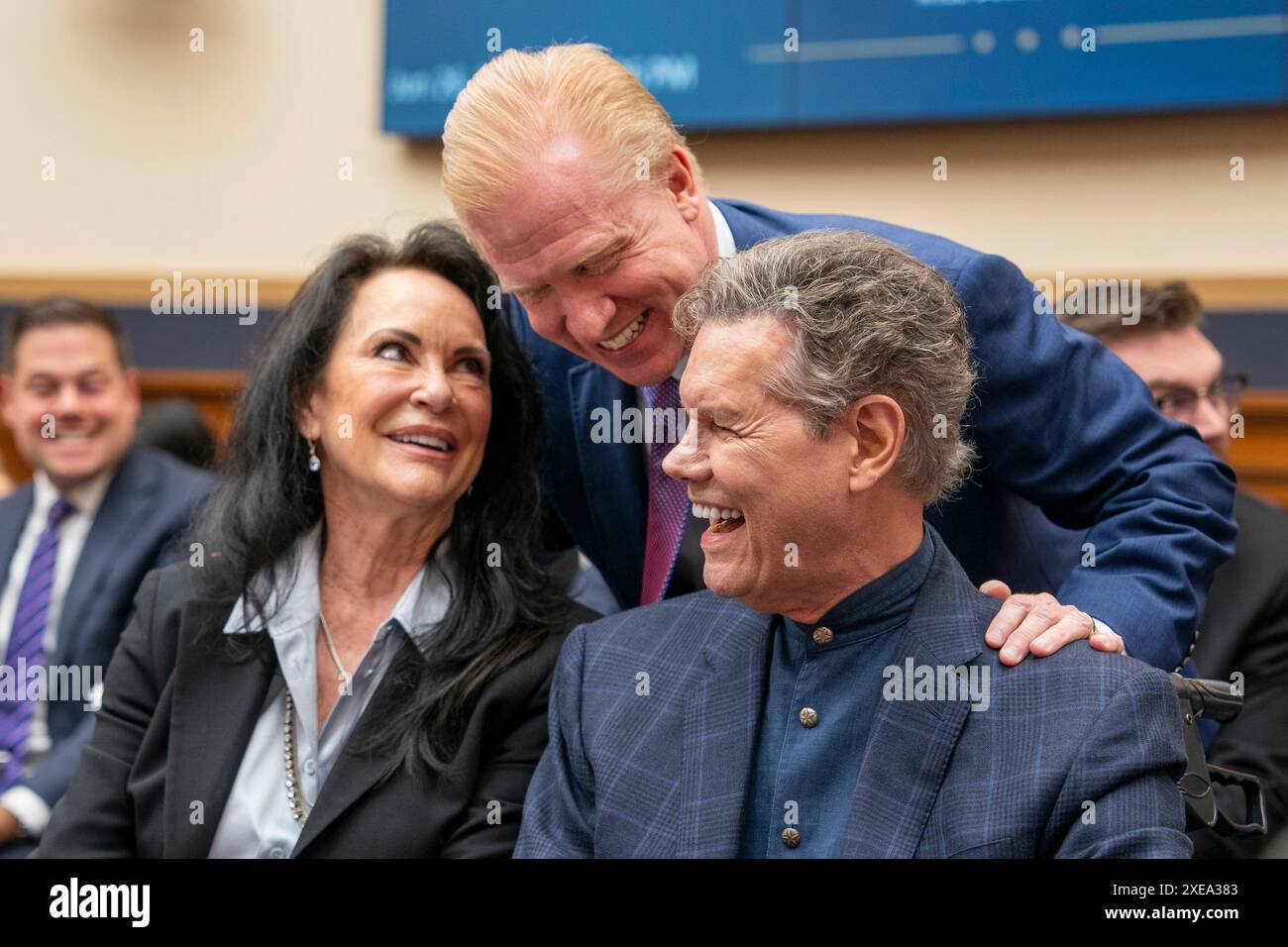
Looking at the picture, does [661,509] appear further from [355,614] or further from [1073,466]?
[1073,466]

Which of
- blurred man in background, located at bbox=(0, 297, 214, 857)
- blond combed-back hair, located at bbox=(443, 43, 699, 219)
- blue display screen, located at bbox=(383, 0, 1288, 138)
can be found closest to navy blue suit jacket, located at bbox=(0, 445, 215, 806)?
blurred man in background, located at bbox=(0, 297, 214, 857)

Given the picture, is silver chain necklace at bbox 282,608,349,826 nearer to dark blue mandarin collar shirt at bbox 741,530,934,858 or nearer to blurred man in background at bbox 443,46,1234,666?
blurred man in background at bbox 443,46,1234,666

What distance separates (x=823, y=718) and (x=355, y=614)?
31.8 inches

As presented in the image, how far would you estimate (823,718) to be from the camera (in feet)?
5.95

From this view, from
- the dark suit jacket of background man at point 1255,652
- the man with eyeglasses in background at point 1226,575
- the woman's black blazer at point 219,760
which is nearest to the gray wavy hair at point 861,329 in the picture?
the man with eyeglasses in background at point 1226,575

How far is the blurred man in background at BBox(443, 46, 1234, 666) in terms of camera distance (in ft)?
6.68

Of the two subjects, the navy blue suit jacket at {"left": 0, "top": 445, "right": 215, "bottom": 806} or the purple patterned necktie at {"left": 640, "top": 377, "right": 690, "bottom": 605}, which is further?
the navy blue suit jacket at {"left": 0, "top": 445, "right": 215, "bottom": 806}

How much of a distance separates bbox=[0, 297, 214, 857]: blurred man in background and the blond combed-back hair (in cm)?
134

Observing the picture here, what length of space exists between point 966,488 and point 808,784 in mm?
597

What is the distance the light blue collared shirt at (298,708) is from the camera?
2129 mm

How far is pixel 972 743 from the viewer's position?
5.68ft

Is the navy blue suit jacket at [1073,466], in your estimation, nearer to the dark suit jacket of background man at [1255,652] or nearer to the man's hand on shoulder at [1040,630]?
the man's hand on shoulder at [1040,630]
